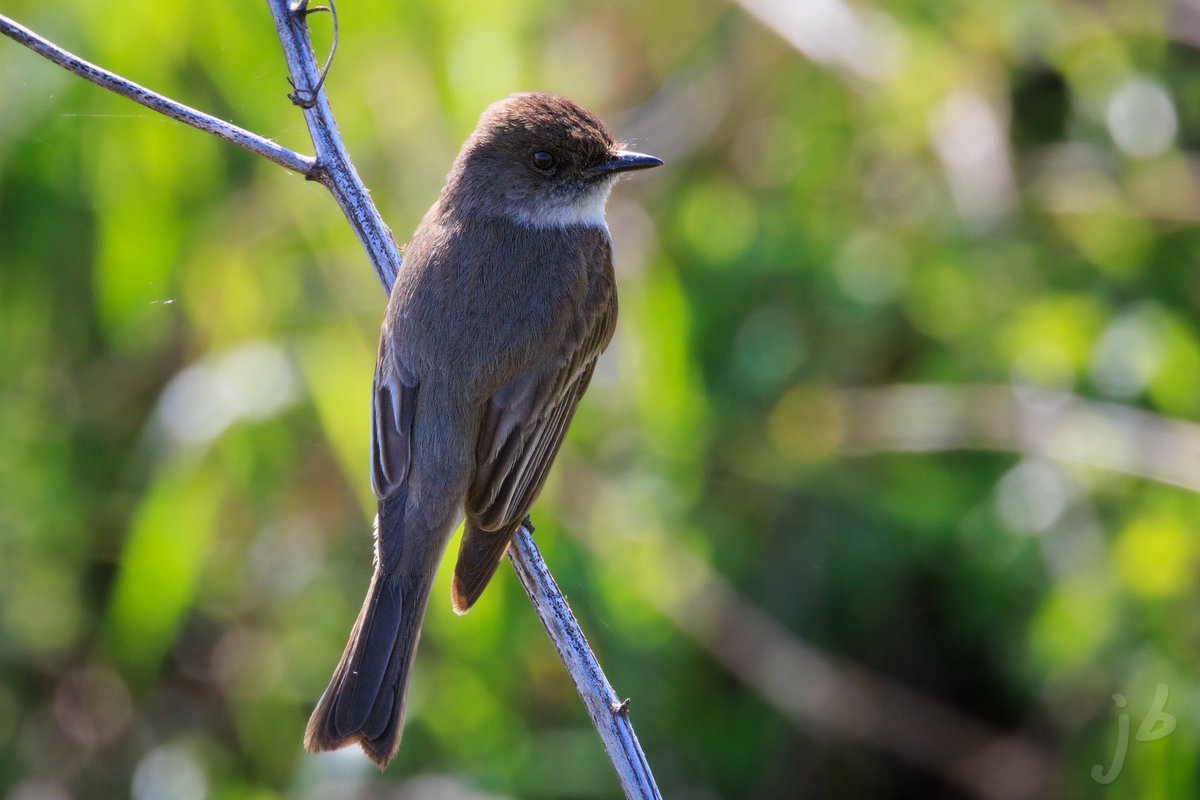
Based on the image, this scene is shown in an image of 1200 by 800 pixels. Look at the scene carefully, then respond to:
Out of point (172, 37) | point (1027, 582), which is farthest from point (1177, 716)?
point (172, 37)

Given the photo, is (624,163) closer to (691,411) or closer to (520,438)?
(520,438)

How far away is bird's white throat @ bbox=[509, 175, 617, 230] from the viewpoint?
389cm

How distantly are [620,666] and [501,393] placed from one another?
1.21m

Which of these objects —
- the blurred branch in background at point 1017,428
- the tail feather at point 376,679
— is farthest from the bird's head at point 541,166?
the blurred branch in background at point 1017,428

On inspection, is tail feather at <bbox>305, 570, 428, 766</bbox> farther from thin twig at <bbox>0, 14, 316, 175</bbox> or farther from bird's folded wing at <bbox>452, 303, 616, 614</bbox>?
thin twig at <bbox>0, 14, 316, 175</bbox>

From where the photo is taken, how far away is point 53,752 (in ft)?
16.8

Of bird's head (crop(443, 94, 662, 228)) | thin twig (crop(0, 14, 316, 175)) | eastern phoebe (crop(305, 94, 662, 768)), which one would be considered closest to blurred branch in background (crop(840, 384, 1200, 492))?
eastern phoebe (crop(305, 94, 662, 768))

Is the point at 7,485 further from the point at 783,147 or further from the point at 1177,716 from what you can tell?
the point at 1177,716

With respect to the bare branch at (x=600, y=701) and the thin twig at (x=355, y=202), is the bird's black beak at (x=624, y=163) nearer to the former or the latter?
the thin twig at (x=355, y=202)

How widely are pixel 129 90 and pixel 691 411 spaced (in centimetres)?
221

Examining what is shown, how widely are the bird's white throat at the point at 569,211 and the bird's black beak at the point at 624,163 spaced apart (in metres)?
0.05

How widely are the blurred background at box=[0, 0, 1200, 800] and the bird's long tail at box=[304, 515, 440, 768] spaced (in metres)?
0.81

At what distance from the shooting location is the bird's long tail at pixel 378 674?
3.16 m

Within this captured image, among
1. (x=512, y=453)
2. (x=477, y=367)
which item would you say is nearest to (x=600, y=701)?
(x=512, y=453)
